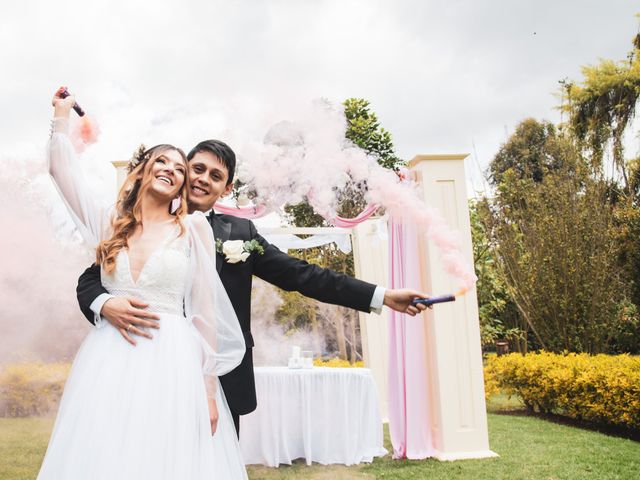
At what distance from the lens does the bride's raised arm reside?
1830 millimetres

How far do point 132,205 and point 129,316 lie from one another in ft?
1.52

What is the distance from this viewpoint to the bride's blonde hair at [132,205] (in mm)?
1764

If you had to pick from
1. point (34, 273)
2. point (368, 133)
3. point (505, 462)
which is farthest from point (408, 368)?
point (368, 133)

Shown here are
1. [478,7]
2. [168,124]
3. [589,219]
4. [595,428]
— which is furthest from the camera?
[589,219]

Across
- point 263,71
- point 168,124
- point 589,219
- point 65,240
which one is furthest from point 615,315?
point 65,240

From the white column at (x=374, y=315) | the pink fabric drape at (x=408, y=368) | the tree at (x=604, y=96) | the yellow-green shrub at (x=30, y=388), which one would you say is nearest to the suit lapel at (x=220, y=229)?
the pink fabric drape at (x=408, y=368)

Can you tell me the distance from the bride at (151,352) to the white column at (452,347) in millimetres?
3732

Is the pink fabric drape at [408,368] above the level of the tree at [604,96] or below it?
below

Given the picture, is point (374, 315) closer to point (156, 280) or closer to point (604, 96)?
point (156, 280)

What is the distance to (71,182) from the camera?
1845 mm

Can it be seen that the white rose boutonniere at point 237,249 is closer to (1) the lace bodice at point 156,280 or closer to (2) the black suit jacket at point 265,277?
(2) the black suit jacket at point 265,277

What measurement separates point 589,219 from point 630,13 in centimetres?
1233

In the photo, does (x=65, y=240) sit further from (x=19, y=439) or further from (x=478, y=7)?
(x=478, y=7)

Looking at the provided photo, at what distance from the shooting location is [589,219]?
873 cm
